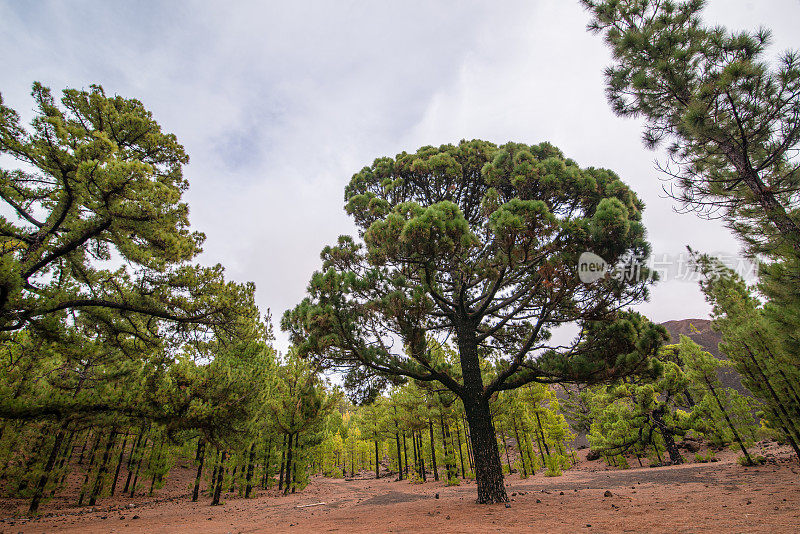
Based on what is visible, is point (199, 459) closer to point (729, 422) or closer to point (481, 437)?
point (481, 437)

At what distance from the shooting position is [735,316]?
14867 mm

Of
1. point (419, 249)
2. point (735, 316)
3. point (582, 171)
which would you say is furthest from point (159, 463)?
point (735, 316)

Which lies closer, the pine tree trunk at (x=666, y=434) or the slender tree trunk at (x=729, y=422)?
the slender tree trunk at (x=729, y=422)

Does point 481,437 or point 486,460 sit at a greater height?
point 481,437

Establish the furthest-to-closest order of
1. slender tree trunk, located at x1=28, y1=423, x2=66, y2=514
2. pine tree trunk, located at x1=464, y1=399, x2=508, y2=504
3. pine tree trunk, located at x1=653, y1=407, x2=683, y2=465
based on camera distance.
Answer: pine tree trunk, located at x1=653, y1=407, x2=683, y2=465 < slender tree trunk, located at x1=28, y1=423, x2=66, y2=514 < pine tree trunk, located at x1=464, y1=399, x2=508, y2=504

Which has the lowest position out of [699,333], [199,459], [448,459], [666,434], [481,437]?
[448,459]

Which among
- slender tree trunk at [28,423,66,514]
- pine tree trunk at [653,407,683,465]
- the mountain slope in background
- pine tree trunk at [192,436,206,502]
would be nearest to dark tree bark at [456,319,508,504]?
pine tree trunk at [192,436,206,502]

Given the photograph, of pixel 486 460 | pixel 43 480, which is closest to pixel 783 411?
pixel 486 460

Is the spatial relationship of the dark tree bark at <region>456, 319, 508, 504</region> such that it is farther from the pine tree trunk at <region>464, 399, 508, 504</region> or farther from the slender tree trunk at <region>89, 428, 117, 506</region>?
the slender tree trunk at <region>89, 428, 117, 506</region>

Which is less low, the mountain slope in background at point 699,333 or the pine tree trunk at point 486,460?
the mountain slope in background at point 699,333

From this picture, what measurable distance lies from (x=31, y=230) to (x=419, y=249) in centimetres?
1008

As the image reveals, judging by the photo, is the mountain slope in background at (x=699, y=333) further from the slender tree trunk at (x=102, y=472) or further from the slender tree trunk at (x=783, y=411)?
the slender tree trunk at (x=102, y=472)

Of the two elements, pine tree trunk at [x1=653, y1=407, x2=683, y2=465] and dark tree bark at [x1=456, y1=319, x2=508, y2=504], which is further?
pine tree trunk at [x1=653, y1=407, x2=683, y2=465]

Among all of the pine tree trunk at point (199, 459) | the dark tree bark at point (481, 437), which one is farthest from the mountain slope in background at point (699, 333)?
A: the pine tree trunk at point (199, 459)
